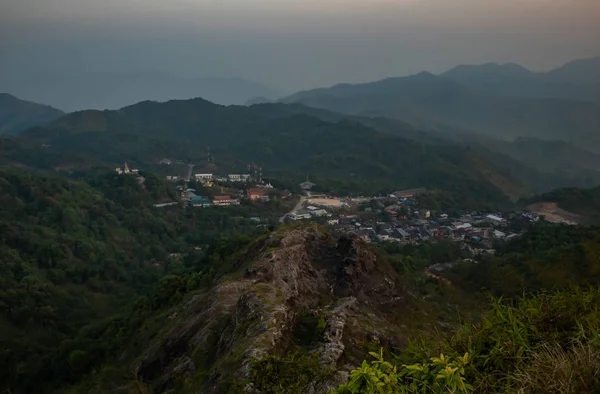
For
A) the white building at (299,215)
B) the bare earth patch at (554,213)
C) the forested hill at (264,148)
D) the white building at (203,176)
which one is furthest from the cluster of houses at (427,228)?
the white building at (203,176)

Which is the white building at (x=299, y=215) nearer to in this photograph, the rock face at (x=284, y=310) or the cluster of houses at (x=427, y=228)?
the cluster of houses at (x=427, y=228)

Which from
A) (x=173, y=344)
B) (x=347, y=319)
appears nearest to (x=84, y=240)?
(x=173, y=344)

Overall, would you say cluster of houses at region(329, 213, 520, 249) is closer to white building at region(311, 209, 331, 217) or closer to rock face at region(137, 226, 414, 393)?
white building at region(311, 209, 331, 217)

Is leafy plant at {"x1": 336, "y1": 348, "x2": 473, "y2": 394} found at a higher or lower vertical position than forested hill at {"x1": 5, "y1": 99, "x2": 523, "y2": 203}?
higher

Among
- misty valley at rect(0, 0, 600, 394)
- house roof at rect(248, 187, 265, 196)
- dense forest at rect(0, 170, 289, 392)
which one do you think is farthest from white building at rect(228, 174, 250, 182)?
dense forest at rect(0, 170, 289, 392)

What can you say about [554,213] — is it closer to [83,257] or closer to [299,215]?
[299,215]

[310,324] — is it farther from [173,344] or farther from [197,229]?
[197,229]
